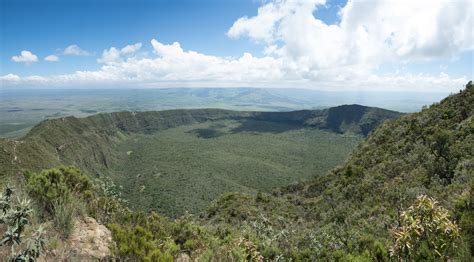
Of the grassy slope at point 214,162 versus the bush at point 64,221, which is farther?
the grassy slope at point 214,162

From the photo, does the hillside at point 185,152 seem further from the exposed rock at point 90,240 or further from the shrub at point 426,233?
the shrub at point 426,233

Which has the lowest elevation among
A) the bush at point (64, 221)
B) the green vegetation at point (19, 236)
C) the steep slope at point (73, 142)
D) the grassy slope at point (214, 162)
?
the grassy slope at point (214, 162)

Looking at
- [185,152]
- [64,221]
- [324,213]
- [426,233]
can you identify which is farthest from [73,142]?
[426,233]

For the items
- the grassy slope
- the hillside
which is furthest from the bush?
the grassy slope

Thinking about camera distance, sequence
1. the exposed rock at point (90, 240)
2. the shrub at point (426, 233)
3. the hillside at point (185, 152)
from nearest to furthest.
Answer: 1. the shrub at point (426, 233)
2. the exposed rock at point (90, 240)
3. the hillside at point (185, 152)

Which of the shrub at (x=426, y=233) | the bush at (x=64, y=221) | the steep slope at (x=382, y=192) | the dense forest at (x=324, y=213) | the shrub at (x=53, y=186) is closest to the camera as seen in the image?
the shrub at (x=426, y=233)

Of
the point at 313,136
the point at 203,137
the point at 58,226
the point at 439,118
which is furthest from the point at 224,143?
the point at 58,226

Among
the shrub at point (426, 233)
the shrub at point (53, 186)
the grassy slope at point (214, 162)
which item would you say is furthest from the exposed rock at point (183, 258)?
the grassy slope at point (214, 162)
